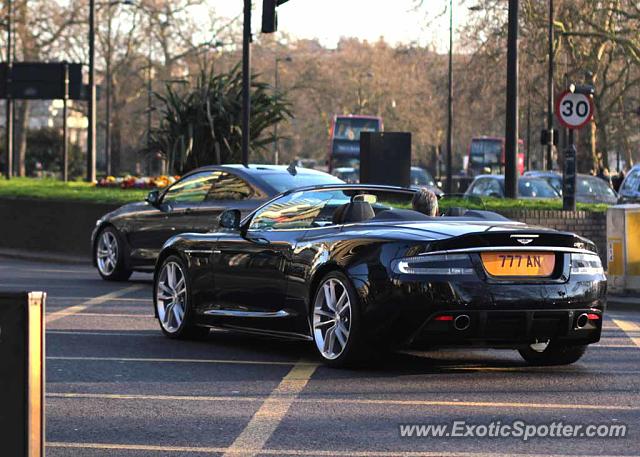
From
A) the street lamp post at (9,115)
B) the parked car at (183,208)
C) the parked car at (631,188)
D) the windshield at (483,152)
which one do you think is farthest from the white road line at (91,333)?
the windshield at (483,152)

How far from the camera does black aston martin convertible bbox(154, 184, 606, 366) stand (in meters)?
9.17

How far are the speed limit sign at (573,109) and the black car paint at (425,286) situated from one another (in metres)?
10.4

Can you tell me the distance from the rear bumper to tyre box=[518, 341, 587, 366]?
→ 2.27ft

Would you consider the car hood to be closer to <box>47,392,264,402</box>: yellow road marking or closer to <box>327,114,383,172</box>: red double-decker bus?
<box>47,392,264,402</box>: yellow road marking

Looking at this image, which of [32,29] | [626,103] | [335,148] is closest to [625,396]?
[335,148]

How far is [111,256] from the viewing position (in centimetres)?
1856

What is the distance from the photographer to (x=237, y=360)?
1035 centimetres

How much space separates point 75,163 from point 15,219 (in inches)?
2802

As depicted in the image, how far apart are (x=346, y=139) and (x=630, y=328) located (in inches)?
1929

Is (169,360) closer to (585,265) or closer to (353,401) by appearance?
(353,401)

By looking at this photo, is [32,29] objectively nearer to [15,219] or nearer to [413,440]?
[15,219]

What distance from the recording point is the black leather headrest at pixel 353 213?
1024 cm

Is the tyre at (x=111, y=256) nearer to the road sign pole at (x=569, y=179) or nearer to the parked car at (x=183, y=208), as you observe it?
the parked car at (x=183, y=208)

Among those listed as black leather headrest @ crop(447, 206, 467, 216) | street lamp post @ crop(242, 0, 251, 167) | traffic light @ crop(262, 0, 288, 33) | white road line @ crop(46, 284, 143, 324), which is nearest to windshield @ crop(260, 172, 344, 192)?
white road line @ crop(46, 284, 143, 324)
